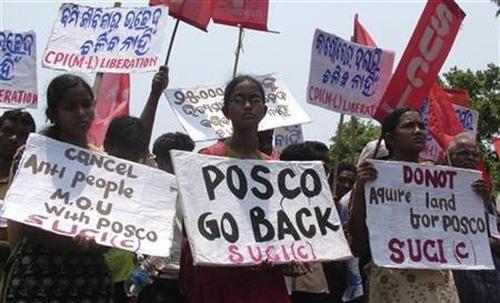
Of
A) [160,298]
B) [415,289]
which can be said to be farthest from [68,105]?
[415,289]

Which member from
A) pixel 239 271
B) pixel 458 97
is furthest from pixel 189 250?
pixel 458 97

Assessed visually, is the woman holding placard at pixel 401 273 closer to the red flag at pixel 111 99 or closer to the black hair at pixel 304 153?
the black hair at pixel 304 153

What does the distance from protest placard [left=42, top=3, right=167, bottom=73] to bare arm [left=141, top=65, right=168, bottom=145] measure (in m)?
0.43

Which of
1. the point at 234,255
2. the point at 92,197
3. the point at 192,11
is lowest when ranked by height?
the point at 234,255

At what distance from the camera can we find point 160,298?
450 centimetres

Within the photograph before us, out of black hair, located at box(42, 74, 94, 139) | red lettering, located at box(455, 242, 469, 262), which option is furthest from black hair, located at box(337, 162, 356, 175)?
black hair, located at box(42, 74, 94, 139)

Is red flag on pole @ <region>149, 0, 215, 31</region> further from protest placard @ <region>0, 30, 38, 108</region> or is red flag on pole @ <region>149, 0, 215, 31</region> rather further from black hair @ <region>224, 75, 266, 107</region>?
black hair @ <region>224, 75, 266, 107</region>

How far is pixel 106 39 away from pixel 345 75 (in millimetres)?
2327

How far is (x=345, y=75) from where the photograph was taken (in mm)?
7285

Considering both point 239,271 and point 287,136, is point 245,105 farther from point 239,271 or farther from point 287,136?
point 287,136

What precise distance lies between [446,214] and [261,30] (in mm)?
4377

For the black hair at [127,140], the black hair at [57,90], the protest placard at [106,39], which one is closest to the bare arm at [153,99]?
the black hair at [127,140]

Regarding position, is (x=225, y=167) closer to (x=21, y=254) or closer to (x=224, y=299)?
(x=224, y=299)

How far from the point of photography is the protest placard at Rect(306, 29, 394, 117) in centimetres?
713
